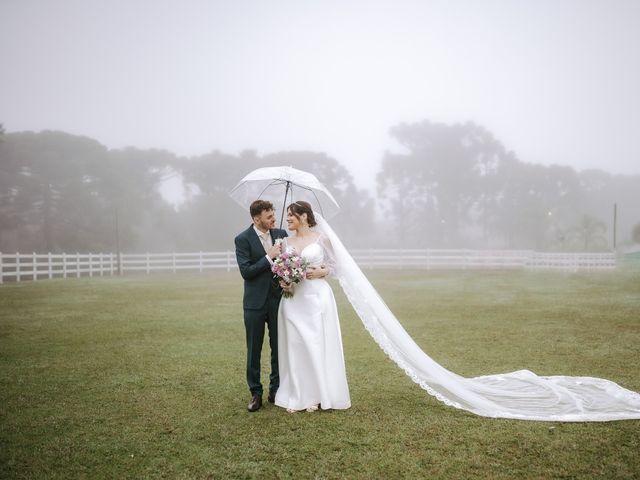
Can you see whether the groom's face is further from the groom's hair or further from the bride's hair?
the bride's hair

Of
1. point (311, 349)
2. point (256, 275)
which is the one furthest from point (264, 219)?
point (311, 349)

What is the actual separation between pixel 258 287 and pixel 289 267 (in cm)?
52

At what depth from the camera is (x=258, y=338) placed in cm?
520

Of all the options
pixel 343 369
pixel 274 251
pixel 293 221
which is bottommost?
pixel 343 369

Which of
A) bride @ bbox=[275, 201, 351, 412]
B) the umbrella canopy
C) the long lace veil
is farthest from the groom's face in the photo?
the long lace veil

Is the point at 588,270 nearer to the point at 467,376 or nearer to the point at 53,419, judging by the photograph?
the point at 467,376

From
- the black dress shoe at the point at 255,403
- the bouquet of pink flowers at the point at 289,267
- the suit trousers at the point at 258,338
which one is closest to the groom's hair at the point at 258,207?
the bouquet of pink flowers at the point at 289,267

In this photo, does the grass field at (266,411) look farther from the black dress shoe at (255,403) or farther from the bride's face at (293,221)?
the bride's face at (293,221)

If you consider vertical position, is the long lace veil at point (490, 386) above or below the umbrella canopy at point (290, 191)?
below

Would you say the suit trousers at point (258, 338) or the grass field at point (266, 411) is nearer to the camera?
the grass field at point (266, 411)

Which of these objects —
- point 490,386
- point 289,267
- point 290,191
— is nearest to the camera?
point 289,267

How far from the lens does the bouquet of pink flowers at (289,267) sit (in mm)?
4848

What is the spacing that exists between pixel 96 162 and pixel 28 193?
6.24 m

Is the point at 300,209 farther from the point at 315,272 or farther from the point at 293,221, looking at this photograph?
the point at 315,272
